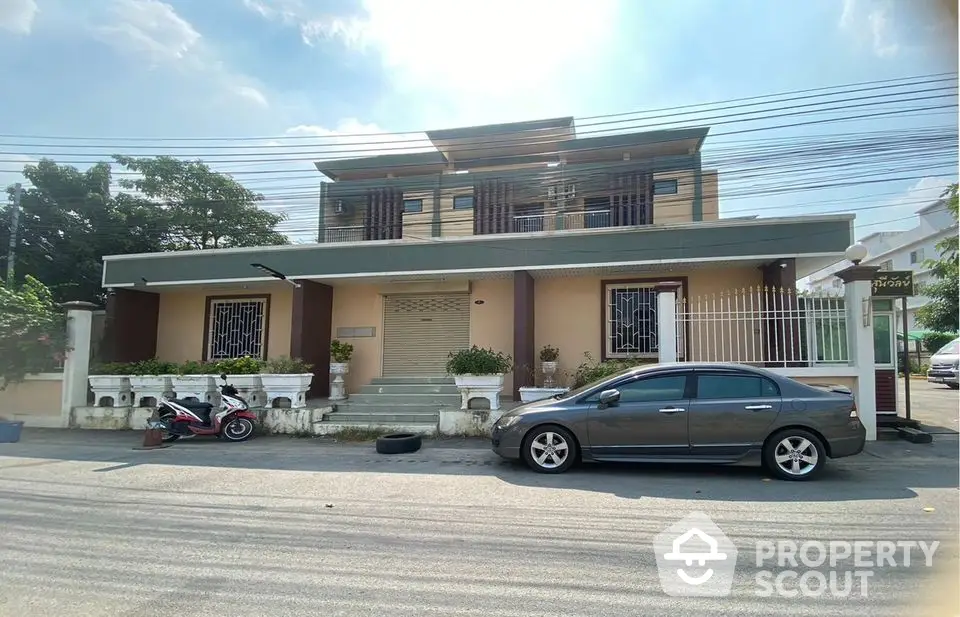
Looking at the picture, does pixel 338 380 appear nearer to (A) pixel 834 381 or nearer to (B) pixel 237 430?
(B) pixel 237 430

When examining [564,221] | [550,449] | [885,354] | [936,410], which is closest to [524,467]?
[550,449]

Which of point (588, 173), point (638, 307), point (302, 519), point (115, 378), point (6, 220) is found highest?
point (588, 173)

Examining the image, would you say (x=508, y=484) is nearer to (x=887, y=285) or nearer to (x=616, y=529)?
(x=616, y=529)

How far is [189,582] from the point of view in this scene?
362 cm

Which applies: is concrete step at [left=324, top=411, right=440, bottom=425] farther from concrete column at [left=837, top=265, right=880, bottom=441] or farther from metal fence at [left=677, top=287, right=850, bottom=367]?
concrete column at [left=837, top=265, right=880, bottom=441]

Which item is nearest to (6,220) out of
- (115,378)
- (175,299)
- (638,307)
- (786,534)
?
(175,299)

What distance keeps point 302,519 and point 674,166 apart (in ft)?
46.7

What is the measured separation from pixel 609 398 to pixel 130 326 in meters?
12.7

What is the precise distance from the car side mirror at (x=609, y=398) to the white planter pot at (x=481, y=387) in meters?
3.56

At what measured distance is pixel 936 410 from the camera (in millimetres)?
12297

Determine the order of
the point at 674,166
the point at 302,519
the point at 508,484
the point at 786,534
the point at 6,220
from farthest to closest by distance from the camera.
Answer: the point at 6,220 < the point at 674,166 < the point at 508,484 < the point at 302,519 < the point at 786,534

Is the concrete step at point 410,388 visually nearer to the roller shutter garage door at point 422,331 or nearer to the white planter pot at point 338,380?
the white planter pot at point 338,380

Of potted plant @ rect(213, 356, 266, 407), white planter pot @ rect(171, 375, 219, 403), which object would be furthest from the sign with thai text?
white planter pot @ rect(171, 375, 219, 403)

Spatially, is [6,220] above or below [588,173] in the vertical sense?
below
